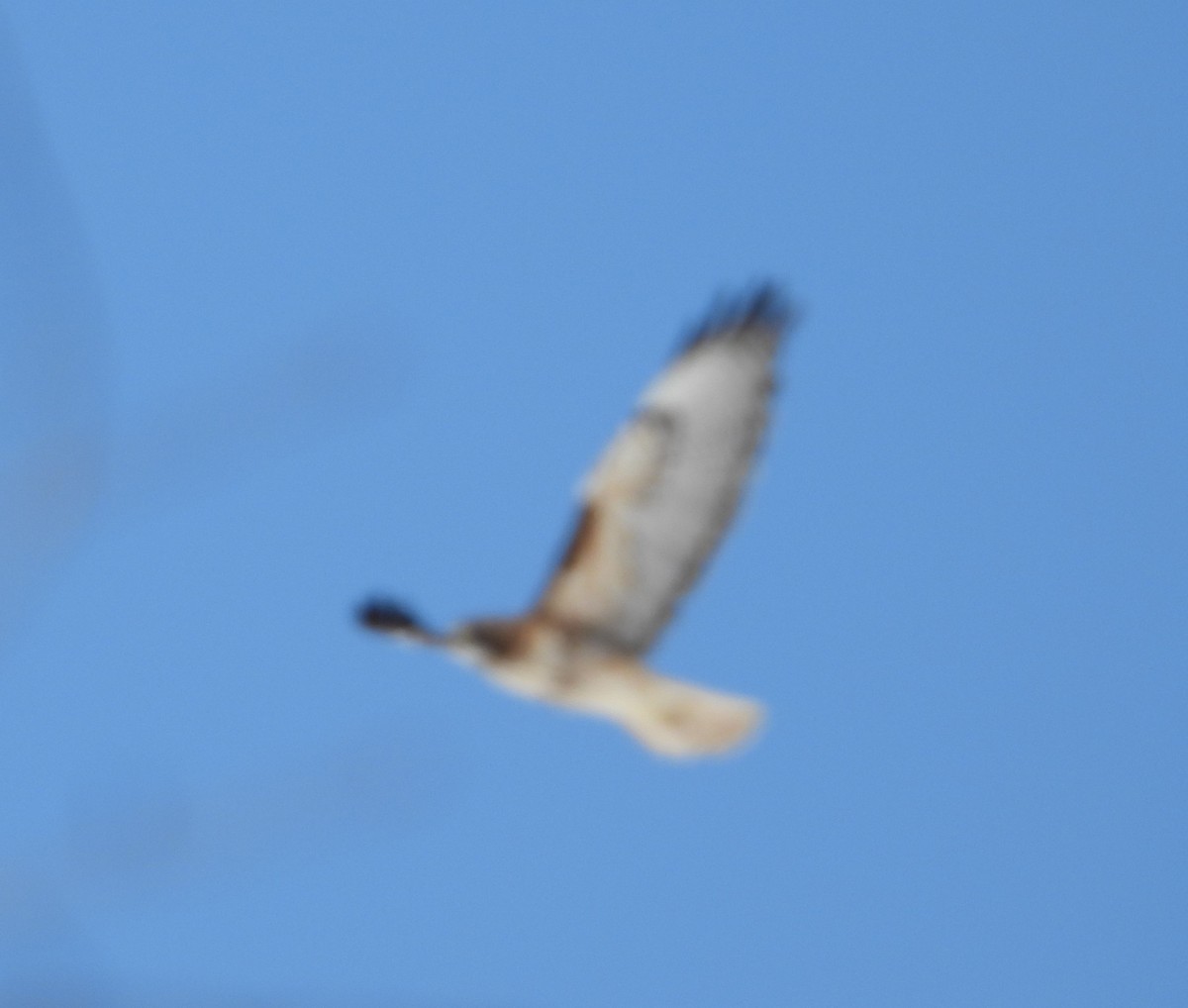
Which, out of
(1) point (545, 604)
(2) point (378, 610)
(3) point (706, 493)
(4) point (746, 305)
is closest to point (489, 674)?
(2) point (378, 610)

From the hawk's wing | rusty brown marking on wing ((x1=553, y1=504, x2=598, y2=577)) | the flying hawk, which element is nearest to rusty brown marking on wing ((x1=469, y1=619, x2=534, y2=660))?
the flying hawk

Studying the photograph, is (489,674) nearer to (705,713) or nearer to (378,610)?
(378,610)

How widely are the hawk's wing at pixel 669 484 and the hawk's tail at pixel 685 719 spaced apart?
9.5 inches

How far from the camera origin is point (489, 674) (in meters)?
4.95

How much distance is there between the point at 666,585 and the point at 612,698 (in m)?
0.58

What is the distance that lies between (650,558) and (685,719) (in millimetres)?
537

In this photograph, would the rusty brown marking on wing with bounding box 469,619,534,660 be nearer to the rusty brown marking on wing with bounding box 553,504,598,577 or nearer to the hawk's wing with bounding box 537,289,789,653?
the hawk's wing with bounding box 537,289,789,653

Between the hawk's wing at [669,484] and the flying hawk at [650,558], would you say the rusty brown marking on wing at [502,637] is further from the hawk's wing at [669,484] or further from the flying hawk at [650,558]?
the hawk's wing at [669,484]

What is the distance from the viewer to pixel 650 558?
5797 mm

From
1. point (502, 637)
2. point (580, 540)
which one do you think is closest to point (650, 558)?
point (580, 540)

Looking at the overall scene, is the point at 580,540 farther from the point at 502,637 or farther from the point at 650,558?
the point at 502,637

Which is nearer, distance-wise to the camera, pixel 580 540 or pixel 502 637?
pixel 502 637

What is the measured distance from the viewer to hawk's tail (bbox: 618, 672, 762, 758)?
5.31 meters

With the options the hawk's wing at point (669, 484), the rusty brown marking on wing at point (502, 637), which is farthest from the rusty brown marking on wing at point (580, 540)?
the rusty brown marking on wing at point (502, 637)
